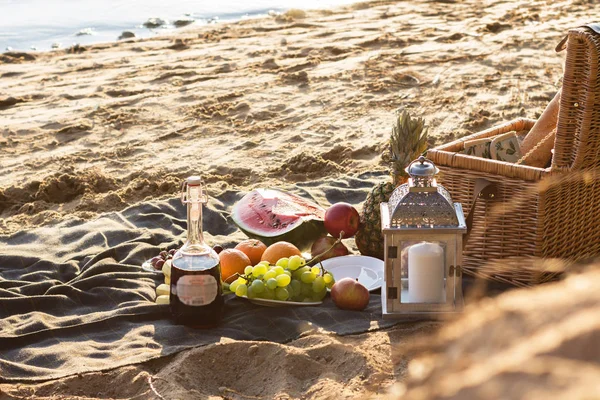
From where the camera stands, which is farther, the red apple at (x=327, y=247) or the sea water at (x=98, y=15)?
the sea water at (x=98, y=15)

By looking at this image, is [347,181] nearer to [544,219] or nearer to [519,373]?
[544,219]

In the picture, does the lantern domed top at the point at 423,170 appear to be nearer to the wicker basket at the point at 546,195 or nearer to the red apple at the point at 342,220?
the wicker basket at the point at 546,195

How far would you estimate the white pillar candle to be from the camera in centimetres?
332

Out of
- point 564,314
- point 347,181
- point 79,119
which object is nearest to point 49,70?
point 79,119

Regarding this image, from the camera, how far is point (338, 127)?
275 inches

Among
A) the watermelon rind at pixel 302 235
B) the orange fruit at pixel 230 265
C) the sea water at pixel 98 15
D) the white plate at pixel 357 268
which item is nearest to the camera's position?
the orange fruit at pixel 230 265

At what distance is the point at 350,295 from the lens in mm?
3553

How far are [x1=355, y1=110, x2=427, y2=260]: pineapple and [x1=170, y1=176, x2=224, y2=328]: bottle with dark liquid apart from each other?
97 cm

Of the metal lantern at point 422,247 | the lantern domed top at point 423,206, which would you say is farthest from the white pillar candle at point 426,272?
the lantern domed top at point 423,206

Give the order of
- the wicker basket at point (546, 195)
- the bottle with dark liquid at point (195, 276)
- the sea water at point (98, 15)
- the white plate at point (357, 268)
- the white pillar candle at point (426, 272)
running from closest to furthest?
the bottle with dark liquid at point (195, 276) < the white pillar candle at point (426, 272) < the wicker basket at point (546, 195) < the white plate at point (357, 268) < the sea water at point (98, 15)

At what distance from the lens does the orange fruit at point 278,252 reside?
3801 mm

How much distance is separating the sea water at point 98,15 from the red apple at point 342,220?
8.04 metres

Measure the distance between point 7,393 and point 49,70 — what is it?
670cm

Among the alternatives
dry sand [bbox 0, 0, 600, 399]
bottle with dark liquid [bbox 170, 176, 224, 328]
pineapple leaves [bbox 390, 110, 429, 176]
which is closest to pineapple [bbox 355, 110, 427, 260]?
pineapple leaves [bbox 390, 110, 429, 176]
